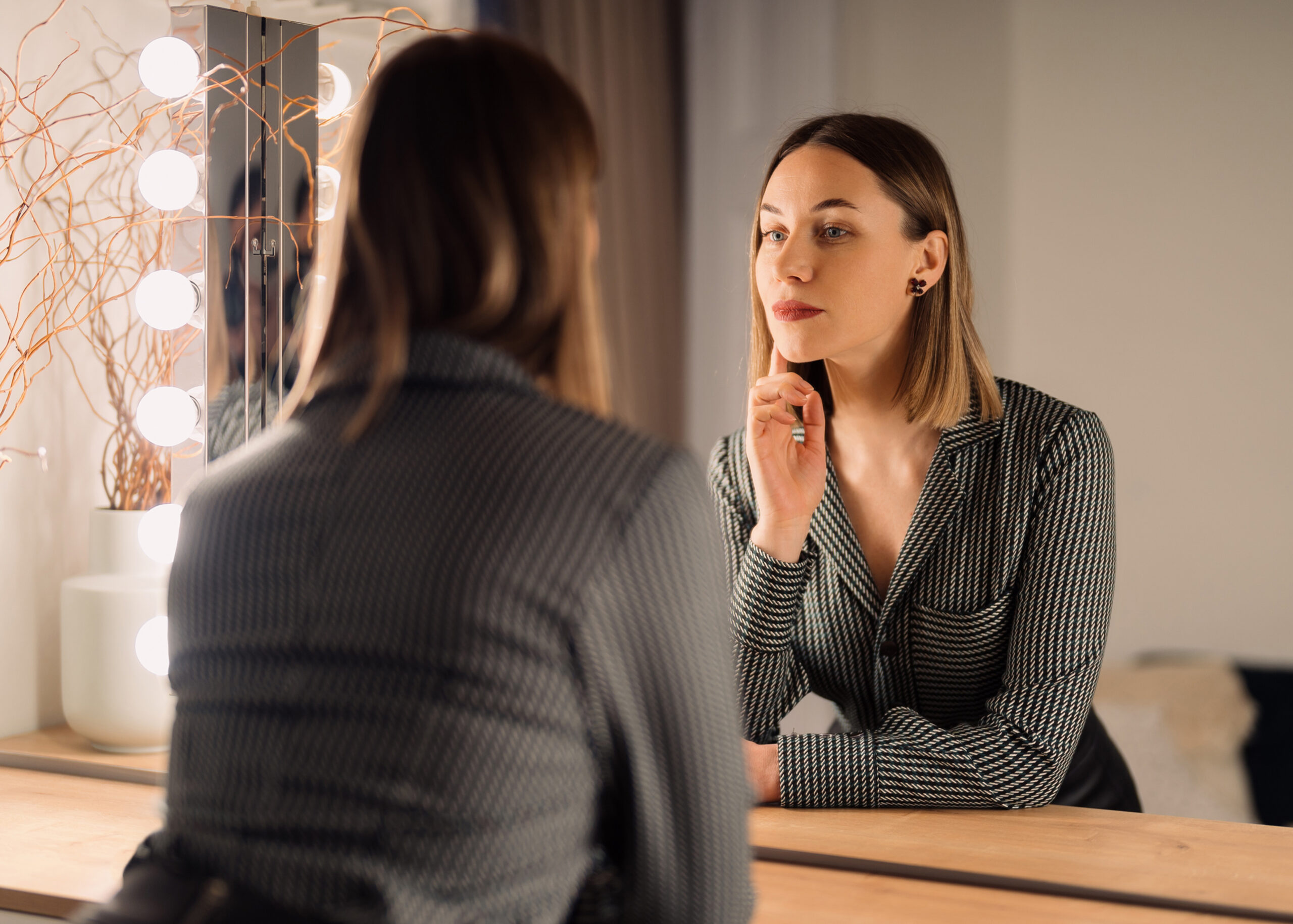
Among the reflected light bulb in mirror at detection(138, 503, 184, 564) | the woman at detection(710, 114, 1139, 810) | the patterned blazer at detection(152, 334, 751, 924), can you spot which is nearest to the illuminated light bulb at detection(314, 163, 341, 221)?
the reflected light bulb in mirror at detection(138, 503, 184, 564)

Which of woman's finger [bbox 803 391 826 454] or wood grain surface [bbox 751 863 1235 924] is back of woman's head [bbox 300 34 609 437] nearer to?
wood grain surface [bbox 751 863 1235 924]

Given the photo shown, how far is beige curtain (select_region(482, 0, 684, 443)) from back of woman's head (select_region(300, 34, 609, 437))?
1450 mm

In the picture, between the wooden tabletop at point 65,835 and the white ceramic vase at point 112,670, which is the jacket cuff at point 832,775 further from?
the white ceramic vase at point 112,670

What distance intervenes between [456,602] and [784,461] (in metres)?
0.69

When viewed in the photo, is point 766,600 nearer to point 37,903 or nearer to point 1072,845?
point 1072,845

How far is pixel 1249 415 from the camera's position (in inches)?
80.9

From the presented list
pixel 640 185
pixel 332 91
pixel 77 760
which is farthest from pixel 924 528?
pixel 640 185

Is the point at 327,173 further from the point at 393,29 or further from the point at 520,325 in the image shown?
the point at 520,325

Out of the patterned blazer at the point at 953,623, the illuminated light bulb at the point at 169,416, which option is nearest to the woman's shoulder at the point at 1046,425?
the patterned blazer at the point at 953,623

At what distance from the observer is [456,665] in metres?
0.48

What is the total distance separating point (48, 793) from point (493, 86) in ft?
2.95

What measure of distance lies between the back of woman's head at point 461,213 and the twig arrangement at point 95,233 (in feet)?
2.59

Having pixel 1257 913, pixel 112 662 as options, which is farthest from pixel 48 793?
pixel 1257 913

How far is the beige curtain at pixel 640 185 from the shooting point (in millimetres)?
2035
